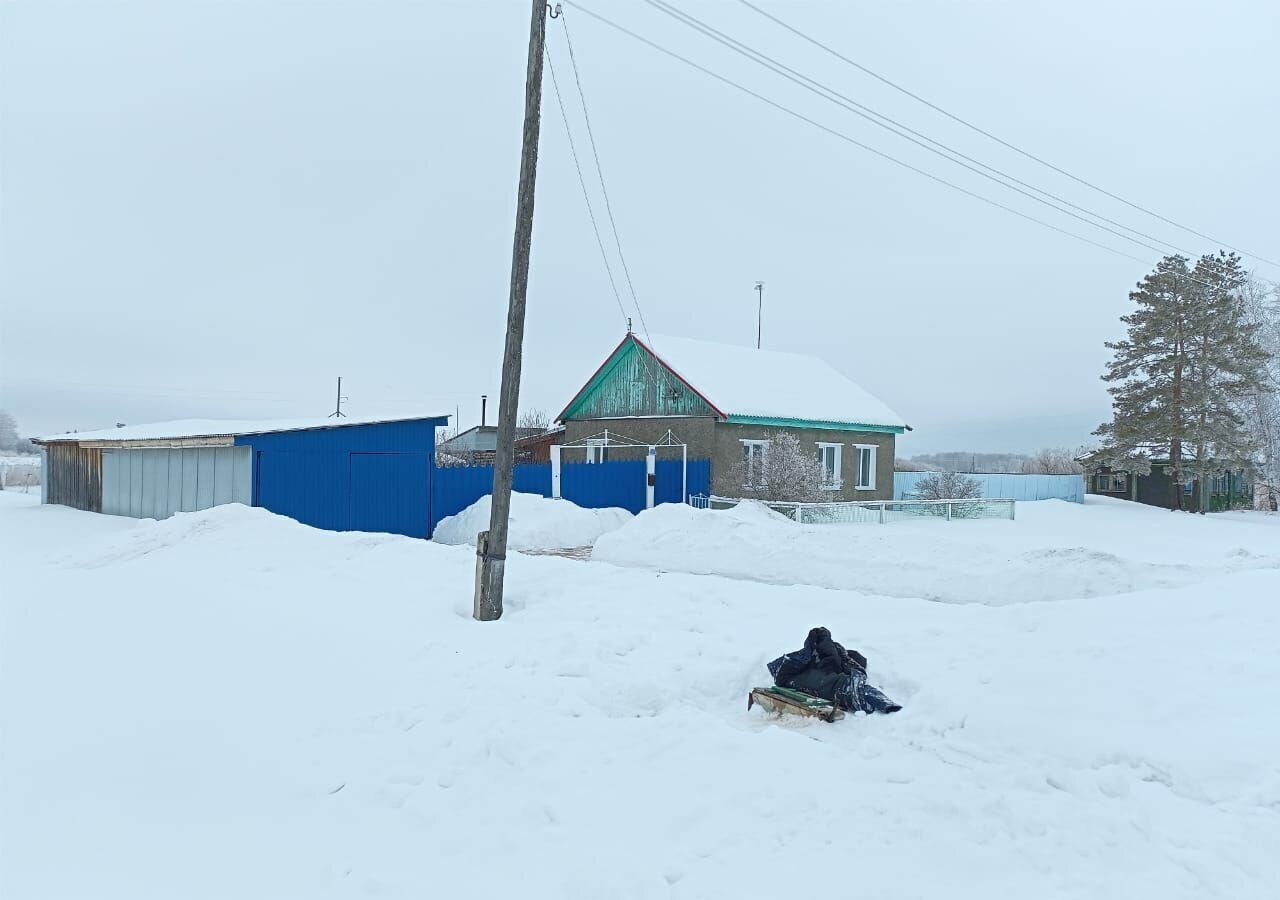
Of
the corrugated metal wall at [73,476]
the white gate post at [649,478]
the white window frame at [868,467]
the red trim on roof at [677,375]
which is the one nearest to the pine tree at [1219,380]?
the white window frame at [868,467]

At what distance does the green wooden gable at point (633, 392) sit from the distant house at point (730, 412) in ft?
0.11

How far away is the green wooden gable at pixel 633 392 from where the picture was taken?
84.9ft

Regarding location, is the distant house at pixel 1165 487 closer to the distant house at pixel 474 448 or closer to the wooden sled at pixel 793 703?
the distant house at pixel 474 448

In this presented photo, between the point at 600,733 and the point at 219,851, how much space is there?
2.38 m

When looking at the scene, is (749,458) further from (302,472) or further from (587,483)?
(302,472)

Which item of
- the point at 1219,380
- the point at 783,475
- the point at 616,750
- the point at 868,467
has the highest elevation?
the point at 1219,380

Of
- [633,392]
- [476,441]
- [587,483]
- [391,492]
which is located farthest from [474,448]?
[391,492]

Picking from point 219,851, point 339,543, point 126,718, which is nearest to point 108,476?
point 339,543

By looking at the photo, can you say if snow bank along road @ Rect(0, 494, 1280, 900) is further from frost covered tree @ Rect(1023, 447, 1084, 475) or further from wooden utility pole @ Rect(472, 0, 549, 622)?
frost covered tree @ Rect(1023, 447, 1084, 475)

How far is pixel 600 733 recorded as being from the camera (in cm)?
556

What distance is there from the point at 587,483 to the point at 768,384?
994 centimetres

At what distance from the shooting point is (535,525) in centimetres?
1803

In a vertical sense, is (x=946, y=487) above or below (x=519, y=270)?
below

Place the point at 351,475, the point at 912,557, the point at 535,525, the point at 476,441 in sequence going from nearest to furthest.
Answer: the point at 912,557
the point at 351,475
the point at 535,525
the point at 476,441
